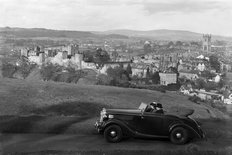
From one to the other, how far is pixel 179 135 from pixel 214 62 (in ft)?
51.3

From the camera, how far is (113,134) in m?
7.34

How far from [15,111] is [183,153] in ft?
17.2

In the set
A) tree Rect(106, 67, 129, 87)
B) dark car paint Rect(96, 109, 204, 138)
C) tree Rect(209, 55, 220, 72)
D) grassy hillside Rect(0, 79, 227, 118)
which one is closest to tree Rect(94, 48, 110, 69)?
tree Rect(106, 67, 129, 87)

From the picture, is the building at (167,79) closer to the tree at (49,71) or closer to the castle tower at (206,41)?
the castle tower at (206,41)

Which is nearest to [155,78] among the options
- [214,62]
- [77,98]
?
[77,98]

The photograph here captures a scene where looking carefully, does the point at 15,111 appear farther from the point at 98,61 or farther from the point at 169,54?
the point at 169,54

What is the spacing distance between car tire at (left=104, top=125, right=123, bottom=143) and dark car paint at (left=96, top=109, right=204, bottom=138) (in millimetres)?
75

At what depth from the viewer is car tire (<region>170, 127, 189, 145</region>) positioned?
7246 millimetres

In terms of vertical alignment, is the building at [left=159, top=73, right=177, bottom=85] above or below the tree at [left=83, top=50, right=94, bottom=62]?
below

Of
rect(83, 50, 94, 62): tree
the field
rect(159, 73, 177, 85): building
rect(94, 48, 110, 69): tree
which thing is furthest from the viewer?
rect(83, 50, 94, 62): tree

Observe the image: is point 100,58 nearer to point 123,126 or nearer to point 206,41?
point 206,41

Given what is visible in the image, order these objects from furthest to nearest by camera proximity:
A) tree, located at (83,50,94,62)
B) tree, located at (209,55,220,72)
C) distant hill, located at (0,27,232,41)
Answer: tree, located at (83,50,94,62)
tree, located at (209,55,220,72)
distant hill, located at (0,27,232,41)

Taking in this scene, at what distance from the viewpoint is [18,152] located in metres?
6.66

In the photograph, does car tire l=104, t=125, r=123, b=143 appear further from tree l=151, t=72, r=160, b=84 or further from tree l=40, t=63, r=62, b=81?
tree l=40, t=63, r=62, b=81
